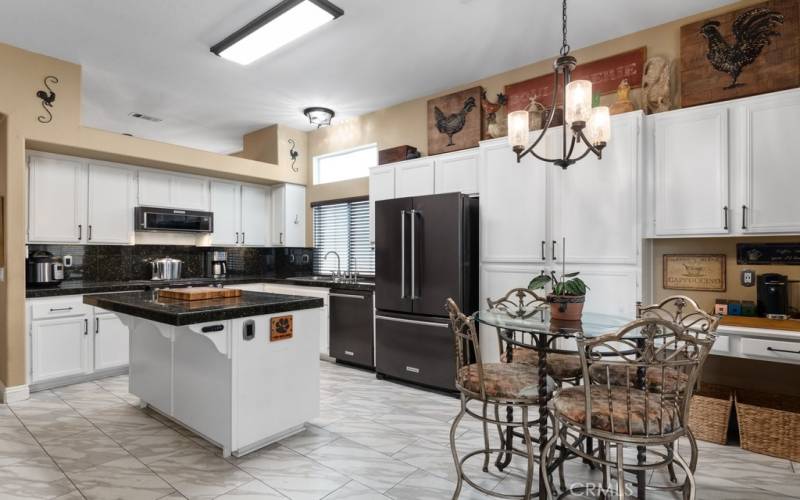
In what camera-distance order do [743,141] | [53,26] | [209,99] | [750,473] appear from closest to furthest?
[750,473] → [743,141] → [53,26] → [209,99]

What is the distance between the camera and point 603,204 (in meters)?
3.26

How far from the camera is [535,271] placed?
3.56 meters

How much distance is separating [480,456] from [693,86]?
10.0ft

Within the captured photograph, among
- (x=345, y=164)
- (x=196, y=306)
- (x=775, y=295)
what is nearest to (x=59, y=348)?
(x=196, y=306)

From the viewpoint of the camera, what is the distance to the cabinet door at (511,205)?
11.7 ft

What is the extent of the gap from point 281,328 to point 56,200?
128 inches

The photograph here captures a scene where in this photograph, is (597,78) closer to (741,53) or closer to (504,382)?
(741,53)

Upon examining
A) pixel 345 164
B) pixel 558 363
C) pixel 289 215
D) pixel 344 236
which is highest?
pixel 345 164

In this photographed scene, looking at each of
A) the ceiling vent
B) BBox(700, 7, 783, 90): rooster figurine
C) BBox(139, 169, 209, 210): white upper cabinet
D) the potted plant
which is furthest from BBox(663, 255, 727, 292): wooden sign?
the ceiling vent

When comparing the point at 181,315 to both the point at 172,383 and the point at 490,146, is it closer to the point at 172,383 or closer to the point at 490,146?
the point at 172,383

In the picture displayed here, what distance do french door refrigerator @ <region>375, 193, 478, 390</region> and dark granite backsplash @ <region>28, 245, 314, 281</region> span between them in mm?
2306

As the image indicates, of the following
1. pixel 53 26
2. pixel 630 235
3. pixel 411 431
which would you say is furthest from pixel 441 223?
pixel 53 26

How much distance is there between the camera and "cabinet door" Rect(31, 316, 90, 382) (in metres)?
3.83

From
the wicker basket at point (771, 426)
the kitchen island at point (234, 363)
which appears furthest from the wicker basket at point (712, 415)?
the kitchen island at point (234, 363)
